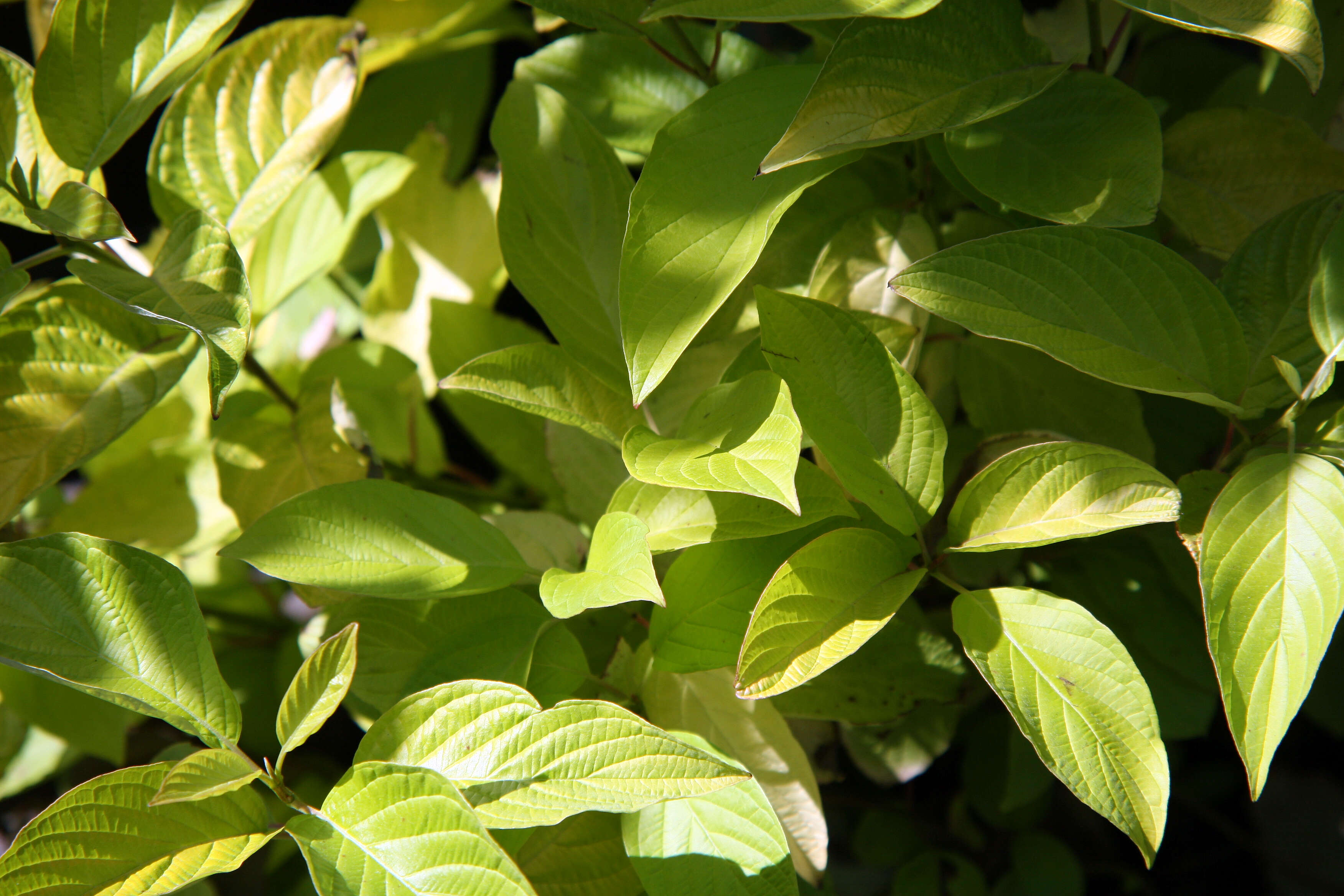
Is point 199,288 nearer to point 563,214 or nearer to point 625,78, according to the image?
point 563,214

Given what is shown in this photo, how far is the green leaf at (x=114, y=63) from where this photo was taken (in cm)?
66

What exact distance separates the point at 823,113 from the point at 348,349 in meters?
0.64

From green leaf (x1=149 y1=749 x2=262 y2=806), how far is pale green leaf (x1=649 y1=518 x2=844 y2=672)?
28cm

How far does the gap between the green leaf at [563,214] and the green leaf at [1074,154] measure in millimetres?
272

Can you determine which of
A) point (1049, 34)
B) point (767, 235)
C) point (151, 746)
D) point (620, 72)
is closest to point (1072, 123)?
point (1049, 34)

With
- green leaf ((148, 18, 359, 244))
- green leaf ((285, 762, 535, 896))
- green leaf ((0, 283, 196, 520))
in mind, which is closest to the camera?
green leaf ((285, 762, 535, 896))

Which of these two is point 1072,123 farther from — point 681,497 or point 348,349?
point 348,349

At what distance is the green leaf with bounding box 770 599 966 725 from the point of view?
0.69 metres

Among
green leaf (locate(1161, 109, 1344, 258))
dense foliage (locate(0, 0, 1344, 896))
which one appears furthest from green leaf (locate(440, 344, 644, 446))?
green leaf (locate(1161, 109, 1344, 258))

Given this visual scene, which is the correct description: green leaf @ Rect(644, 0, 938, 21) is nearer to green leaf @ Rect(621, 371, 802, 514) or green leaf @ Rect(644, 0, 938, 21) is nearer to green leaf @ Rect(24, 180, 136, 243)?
green leaf @ Rect(621, 371, 802, 514)

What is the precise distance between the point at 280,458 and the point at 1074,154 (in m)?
0.78

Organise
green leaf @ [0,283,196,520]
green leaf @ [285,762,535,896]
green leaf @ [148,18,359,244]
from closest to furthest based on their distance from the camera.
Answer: green leaf @ [285,762,535,896] → green leaf @ [0,283,196,520] → green leaf @ [148,18,359,244]

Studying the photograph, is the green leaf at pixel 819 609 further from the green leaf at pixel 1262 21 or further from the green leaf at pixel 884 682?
the green leaf at pixel 1262 21

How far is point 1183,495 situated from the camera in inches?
23.6
